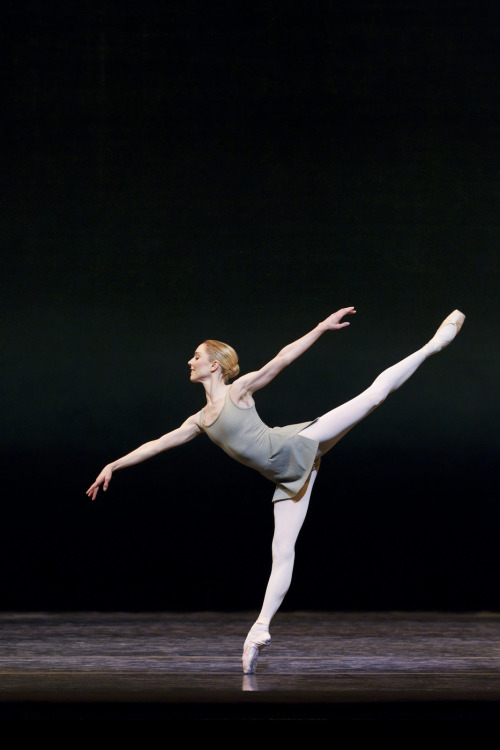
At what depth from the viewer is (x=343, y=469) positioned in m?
5.18

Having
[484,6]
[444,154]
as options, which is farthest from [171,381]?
[484,6]

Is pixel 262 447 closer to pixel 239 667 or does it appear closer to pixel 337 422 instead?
pixel 337 422

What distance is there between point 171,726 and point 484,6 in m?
4.14

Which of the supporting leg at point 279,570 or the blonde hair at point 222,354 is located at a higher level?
the blonde hair at point 222,354

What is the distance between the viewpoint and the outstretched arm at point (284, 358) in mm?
3256

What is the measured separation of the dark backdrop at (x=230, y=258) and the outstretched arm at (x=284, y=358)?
1.73 m

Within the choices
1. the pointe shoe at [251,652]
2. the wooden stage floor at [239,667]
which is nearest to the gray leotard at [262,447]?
the pointe shoe at [251,652]

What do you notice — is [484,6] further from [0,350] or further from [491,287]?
[0,350]

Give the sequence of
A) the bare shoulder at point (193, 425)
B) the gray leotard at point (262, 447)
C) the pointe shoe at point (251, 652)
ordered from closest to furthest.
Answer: the pointe shoe at point (251, 652), the gray leotard at point (262, 447), the bare shoulder at point (193, 425)

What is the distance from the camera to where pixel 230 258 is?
5.11 metres

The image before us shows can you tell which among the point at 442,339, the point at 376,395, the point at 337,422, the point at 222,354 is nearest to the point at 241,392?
the point at 222,354

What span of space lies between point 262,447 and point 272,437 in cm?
6

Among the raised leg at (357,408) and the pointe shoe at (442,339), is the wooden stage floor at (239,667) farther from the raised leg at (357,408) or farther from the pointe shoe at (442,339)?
the pointe shoe at (442,339)

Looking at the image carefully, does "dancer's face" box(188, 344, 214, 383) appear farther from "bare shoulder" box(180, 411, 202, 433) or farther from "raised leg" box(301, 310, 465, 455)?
"raised leg" box(301, 310, 465, 455)
